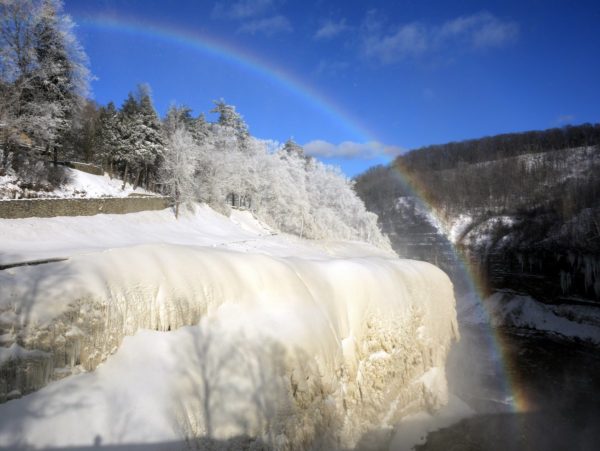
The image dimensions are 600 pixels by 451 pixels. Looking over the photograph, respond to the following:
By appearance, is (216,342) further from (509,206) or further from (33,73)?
(509,206)

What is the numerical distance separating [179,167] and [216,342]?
26230 millimetres

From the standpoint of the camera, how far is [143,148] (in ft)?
103

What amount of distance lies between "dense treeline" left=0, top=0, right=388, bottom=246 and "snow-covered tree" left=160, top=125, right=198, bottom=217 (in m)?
0.09

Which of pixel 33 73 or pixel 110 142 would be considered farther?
pixel 110 142

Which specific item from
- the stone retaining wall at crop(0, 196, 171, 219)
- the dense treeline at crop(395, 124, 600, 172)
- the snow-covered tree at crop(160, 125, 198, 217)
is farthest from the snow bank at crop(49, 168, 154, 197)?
the dense treeline at crop(395, 124, 600, 172)

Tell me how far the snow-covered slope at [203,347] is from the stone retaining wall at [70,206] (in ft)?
4.40

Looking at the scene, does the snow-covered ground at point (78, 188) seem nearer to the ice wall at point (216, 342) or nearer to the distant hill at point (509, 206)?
the ice wall at point (216, 342)

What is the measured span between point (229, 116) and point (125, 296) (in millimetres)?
40934

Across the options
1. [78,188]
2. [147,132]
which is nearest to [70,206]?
[78,188]

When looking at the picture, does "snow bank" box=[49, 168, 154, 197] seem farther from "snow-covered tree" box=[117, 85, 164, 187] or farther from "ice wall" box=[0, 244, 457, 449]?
"ice wall" box=[0, 244, 457, 449]

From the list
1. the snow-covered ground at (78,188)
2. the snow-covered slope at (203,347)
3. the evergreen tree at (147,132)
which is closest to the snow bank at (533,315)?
the snow-covered slope at (203,347)

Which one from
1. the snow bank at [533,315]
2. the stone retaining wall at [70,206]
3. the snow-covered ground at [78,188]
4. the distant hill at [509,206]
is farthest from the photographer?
the distant hill at [509,206]

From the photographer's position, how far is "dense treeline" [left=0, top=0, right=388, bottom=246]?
19.0 meters

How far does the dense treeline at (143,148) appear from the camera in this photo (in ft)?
62.4
